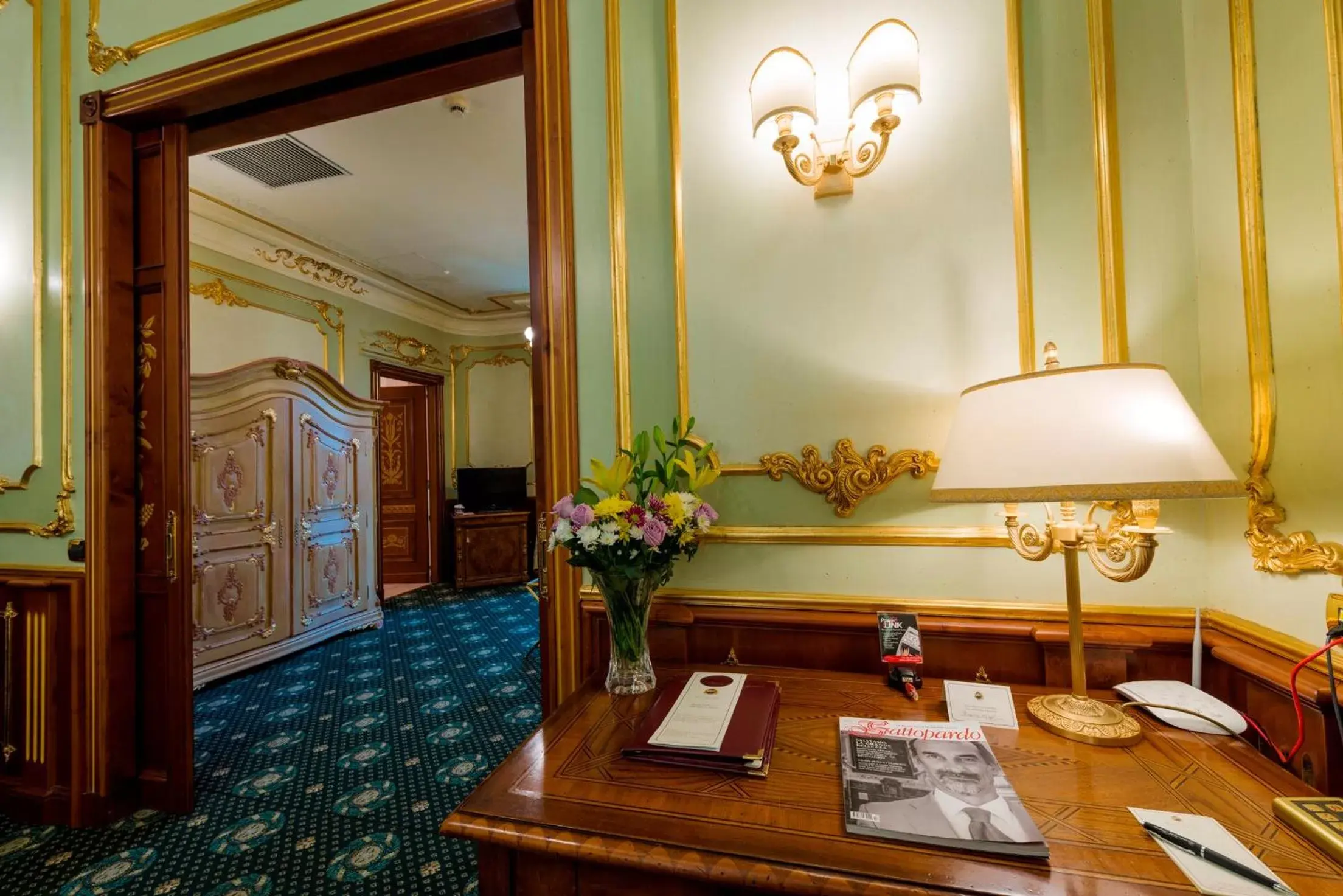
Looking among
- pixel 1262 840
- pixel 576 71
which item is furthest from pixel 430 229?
pixel 1262 840

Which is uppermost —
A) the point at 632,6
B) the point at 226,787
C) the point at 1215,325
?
the point at 632,6

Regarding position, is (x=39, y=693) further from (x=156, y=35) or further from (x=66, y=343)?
(x=156, y=35)

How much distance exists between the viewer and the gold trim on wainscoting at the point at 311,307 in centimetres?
367

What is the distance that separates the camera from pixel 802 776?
0.83 meters

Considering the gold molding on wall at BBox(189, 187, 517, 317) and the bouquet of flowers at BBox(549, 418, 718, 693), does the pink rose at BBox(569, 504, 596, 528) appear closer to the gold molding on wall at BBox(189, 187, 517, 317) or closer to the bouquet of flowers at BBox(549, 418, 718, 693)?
the bouquet of flowers at BBox(549, 418, 718, 693)

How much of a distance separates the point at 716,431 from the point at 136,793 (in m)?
2.41

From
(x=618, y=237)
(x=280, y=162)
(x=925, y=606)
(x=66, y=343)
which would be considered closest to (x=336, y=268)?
(x=280, y=162)

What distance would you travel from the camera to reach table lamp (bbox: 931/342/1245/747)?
78 centimetres

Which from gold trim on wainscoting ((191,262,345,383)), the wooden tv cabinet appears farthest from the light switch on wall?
the wooden tv cabinet

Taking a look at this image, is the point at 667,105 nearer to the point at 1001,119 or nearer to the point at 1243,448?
the point at 1001,119

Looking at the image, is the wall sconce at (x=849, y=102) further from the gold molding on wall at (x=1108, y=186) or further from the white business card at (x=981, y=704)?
the white business card at (x=981, y=704)

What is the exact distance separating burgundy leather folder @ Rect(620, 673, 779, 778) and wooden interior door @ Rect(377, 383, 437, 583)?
5.38 metres

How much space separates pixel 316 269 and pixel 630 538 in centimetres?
460

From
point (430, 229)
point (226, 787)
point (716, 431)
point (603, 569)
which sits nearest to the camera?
point (603, 569)
